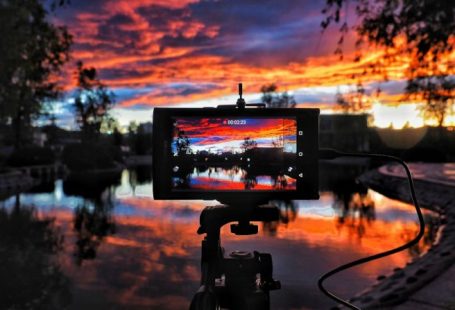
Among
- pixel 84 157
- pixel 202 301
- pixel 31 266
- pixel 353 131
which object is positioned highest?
pixel 353 131

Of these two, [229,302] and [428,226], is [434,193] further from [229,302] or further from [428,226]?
[229,302]

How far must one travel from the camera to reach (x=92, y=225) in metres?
13.8

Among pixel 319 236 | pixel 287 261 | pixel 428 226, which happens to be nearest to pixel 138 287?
pixel 287 261

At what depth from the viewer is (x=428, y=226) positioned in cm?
1309

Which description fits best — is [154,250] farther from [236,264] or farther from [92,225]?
[236,264]

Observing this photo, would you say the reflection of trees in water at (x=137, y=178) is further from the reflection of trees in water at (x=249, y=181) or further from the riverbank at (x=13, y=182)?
the reflection of trees in water at (x=249, y=181)

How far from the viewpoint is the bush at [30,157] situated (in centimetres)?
4188

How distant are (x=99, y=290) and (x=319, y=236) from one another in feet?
20.0

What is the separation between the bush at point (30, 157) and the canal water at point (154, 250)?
2542 cm

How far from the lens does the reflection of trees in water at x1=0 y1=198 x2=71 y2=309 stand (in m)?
6.89

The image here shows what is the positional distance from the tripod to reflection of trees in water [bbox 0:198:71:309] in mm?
5246

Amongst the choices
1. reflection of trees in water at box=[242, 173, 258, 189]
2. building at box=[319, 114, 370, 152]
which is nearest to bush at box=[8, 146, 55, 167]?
reflection of trees in water at box=[242, 173, 258, 189]

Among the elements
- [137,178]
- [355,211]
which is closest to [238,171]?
[355,211]

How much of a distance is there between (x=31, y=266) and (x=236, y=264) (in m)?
7.94
